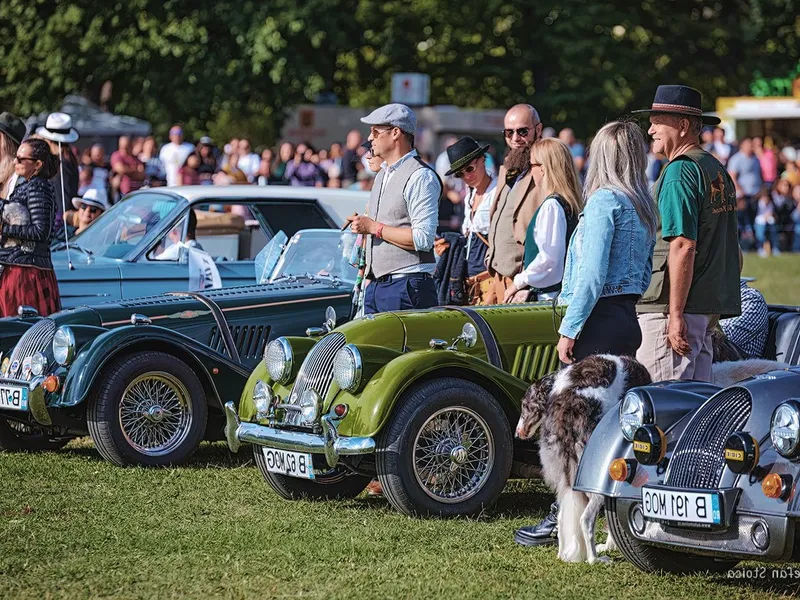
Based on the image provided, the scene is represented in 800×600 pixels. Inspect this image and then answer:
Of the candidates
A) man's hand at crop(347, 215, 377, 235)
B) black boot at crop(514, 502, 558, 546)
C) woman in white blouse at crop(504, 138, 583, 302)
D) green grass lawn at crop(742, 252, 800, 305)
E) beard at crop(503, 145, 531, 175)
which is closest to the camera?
black boot at crop(514, 502, 558, 546)

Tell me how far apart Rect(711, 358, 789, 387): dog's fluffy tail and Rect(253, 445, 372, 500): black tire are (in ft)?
6.19

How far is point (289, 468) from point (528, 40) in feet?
100

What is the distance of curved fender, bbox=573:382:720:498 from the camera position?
539 cm

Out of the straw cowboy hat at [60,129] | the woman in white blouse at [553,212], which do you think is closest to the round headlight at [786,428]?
the woman in white blouse at [553,212]

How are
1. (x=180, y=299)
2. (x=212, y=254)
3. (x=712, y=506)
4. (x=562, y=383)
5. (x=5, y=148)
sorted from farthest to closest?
1. (x=212, y=254)
2. (x=5, y=148)
3. (x=180, y=299)
4. (x=562, y=383)
5. (x=712, y=506)

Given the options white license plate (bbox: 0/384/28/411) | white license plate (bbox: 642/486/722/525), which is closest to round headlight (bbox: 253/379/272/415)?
white license plate (bbox: 0/384/28/411)

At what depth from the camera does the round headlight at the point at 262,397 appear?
7.08 meters

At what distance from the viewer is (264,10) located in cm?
2914

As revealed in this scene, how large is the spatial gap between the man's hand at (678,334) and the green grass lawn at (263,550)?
107cm

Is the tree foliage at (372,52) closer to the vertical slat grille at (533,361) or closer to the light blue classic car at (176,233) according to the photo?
the light blue classic car at (176,233)

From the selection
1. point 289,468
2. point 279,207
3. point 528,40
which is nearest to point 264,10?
point 528,40

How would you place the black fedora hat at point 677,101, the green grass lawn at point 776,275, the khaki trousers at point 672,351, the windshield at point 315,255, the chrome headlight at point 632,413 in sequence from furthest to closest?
the green grass lawn at point 776,275
the windshield at point 315,255
the black fedora hat at point 677,101
the khaki trousers at point 672,351
the chrome headlight at point 632,413

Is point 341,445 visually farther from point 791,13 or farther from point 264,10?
point 791,13

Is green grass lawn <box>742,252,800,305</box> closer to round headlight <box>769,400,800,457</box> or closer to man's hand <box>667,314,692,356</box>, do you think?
man's hand <box>667,314,692,356</box>
